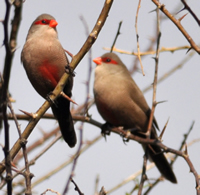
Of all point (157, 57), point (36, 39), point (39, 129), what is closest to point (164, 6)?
point (157, 57)

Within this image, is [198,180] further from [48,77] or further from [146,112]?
[146,112]

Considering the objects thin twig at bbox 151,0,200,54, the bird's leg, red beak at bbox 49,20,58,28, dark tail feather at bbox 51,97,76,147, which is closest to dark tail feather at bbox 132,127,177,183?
the bird's leg

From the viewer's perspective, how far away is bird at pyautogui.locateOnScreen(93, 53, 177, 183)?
5.43 metres

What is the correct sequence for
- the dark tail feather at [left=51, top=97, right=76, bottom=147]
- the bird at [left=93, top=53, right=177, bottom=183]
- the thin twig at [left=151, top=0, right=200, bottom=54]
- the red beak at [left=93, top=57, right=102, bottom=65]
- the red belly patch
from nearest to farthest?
1. the thin twig at [left=151, top=0, right=200, bottom=54]
2. the red belly patch
3. the dark tail feather at [left=51, top=97, right=76, bottom=147]
4. the bird at [left=93, top=53, right=177, bottom=183]
5. the red beak at [left=93, top=57, right=102, bottom=65]

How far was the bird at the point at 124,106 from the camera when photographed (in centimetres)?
543

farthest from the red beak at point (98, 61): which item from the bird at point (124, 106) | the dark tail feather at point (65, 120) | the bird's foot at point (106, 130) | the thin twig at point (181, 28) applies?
the thin twig at point (181, 28)

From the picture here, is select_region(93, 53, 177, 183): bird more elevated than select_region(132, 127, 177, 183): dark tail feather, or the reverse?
select_region(93, 53, 177, 183): bird

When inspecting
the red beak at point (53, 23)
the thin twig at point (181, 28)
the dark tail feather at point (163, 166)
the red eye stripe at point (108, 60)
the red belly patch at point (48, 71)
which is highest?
the red beak at point (53, 23)

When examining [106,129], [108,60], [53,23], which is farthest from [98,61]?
[106,129]

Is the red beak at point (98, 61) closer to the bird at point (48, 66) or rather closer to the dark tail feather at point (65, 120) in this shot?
the bird at point (48, 66)

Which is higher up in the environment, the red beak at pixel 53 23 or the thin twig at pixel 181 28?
the red beak at pixel 53 23

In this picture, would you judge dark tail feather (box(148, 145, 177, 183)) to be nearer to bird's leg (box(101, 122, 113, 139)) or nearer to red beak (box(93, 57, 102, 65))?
bird's leg (box(101, 122, 113, 139))

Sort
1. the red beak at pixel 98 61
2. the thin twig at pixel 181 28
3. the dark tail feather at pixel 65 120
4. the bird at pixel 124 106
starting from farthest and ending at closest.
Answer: the red beak at pixel 98 61 < the bird at pixel 124 106 < the dark tail feather at pixel 65 120 < the thin twig at pixel 181 28

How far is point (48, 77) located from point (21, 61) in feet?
1.65
